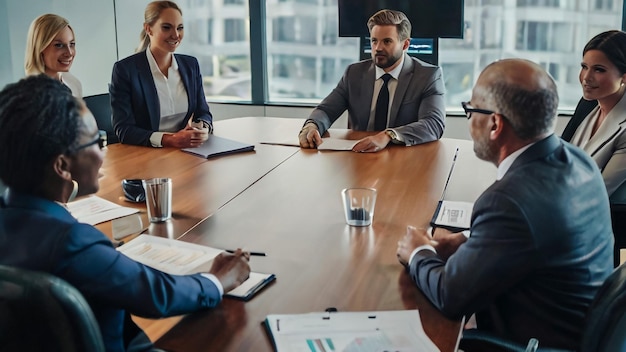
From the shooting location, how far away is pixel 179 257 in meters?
1.89

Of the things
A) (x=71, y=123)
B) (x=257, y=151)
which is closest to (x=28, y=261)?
(x=71, y=123)

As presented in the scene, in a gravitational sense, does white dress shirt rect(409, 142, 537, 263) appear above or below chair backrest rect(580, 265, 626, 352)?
above

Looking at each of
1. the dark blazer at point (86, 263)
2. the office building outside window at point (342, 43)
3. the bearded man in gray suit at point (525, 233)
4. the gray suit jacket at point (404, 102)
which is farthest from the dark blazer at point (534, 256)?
the office building outside window at point (342, 43)

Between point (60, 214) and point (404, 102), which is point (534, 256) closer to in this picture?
point (60, 214)

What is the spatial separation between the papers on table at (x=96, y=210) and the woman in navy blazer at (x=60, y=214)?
810mm

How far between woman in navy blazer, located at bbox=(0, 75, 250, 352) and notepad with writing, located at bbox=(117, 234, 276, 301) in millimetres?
275

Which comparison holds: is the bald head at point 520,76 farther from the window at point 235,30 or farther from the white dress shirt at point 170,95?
the window at point 235,30

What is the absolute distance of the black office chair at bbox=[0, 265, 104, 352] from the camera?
1.16 metres

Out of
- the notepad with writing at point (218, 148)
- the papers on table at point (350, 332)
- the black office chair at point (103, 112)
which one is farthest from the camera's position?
the black office chair at point (103, 112)

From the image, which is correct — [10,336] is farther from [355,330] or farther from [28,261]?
[355,330]

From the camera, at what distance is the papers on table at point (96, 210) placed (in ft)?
Result: 7.38

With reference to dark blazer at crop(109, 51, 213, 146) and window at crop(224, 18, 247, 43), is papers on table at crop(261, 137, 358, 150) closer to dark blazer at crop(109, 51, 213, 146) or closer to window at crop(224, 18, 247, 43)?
dark blazer at crop(109, 51, 213, 146)

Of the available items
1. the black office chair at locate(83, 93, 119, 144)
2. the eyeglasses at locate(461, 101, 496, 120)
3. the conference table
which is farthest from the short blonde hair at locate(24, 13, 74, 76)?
the eyeglasses at locate(461, 101, 496, 120)

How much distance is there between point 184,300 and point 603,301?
0.94 metres
